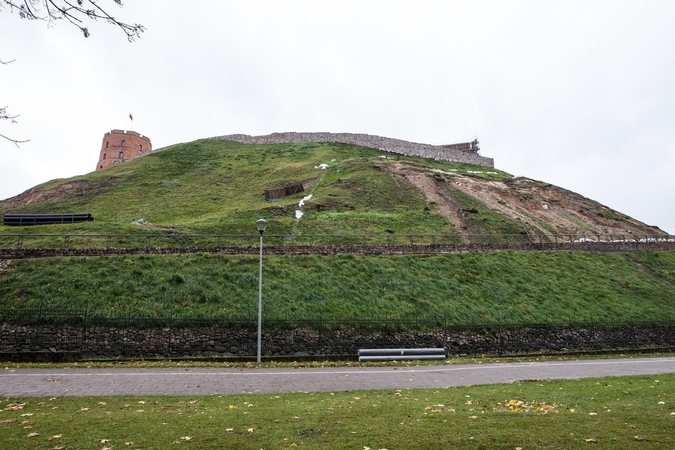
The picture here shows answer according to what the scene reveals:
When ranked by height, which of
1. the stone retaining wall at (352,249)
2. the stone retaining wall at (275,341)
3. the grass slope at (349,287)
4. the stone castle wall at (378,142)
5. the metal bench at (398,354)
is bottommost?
the metal bench at (398,354)

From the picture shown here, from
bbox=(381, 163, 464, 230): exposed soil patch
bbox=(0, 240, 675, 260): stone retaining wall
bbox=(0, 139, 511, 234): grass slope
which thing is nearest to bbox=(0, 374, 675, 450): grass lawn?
bbox=(0, 240, 675, 260): stone retaining wall

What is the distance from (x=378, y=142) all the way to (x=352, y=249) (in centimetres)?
4448

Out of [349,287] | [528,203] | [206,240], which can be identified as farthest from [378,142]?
[349,287]

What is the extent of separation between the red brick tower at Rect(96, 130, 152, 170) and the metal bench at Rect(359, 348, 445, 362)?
71431mm

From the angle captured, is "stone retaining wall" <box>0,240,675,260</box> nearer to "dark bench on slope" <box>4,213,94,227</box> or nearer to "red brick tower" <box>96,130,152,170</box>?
"dark bench on slope" <box>4,213,94,227</box>

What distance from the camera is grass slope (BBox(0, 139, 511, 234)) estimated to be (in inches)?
1351

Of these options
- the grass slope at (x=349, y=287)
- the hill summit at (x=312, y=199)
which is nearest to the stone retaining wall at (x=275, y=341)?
the grass slope at (x=349, y=287)

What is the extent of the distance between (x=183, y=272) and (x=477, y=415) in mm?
16891

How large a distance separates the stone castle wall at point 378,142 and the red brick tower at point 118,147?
18.0 meters

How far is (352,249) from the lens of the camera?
1025 inches

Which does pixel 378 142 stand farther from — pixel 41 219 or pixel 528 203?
pixel 41 219

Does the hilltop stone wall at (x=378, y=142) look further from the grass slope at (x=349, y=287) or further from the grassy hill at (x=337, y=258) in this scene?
the grass slope at (x=349, y=287)

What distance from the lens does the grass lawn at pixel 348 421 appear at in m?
6.24

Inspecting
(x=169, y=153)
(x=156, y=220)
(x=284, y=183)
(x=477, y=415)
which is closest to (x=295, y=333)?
(x=477, y=415)
